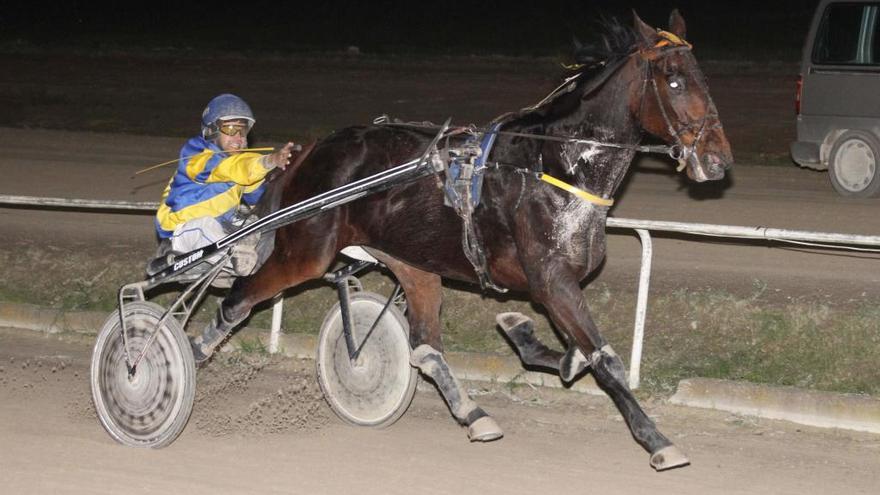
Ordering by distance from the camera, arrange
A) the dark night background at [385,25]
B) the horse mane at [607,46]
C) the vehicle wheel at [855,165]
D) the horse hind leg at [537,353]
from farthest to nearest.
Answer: the dark night background at [385,25], the vehicle wheel at [855,165], the horse hind leg at [537,353], the horse mane at [607,46]

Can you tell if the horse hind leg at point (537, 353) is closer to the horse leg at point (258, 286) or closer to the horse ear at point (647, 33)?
the horse leg at point (258, 286)

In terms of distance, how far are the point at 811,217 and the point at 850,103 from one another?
1.52 metres

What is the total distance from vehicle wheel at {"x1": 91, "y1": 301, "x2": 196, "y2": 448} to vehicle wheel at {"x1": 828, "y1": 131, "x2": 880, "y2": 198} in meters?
7.14

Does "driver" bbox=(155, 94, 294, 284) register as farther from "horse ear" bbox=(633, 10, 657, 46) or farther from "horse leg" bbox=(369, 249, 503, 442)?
"horse ear" bbox=(633, 10, 657, 46)

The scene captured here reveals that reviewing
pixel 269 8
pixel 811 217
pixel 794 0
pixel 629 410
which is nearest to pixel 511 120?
pixel 629 410

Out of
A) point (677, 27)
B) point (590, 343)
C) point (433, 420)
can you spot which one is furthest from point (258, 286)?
point (677, 27)

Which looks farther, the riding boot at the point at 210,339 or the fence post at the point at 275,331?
the fence post at the point at 275,331

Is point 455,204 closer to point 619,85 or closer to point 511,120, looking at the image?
point 511,120

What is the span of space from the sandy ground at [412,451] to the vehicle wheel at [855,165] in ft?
17.7

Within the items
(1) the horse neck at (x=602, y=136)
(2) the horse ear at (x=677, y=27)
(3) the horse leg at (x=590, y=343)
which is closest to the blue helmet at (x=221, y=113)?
(1) the horse neck at (x=602, y=136)

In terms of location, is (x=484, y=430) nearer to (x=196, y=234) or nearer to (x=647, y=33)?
(x=196, y=234)

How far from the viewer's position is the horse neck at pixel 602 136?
569 centimetres

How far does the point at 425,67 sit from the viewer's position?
23.7m

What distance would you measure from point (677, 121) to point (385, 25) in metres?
25.4
